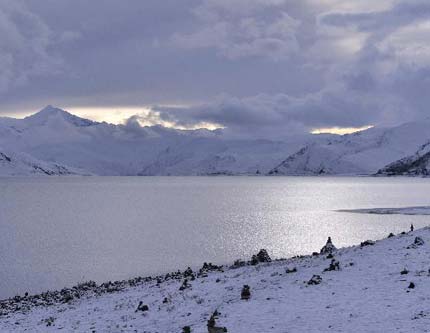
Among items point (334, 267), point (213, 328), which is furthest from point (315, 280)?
point (213, 328)

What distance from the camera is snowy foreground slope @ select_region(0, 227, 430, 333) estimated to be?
89.1 feet

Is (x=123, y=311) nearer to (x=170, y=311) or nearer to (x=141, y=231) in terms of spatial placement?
(x=170, y=311)

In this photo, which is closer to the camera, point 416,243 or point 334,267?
point 334,267

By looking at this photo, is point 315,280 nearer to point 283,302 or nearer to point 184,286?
point 283,302

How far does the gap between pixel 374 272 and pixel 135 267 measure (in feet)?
132

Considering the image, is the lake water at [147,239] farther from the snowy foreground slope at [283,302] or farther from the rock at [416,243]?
the rock at [416,243]


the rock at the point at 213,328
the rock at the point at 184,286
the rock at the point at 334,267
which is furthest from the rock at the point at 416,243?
the rock at the point at 213,328

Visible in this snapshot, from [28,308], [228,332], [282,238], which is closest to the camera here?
[228,332]

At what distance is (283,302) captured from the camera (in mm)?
30906

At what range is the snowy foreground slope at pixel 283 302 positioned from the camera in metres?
27.2

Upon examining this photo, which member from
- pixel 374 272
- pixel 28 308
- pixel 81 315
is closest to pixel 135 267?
pixel 28 308

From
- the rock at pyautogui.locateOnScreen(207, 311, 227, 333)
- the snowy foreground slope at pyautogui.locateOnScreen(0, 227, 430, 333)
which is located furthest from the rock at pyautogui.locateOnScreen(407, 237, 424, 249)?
the rock at pyautogui.locateOnScreen(207, 311, 227, 333)

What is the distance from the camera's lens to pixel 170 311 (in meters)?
32.9

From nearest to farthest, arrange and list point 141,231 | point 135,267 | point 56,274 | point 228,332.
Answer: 1. point 228,332
2. point 56,274
3. point 135,267
4. point 141,231
